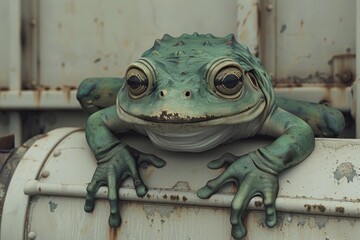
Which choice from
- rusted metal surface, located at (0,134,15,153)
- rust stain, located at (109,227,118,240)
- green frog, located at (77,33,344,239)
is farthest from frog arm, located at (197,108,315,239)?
rusted metal surface, located at (0,134,15,153)

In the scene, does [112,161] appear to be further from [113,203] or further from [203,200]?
[203,200]

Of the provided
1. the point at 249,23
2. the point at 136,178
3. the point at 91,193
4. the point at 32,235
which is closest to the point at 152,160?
the point at 136,178

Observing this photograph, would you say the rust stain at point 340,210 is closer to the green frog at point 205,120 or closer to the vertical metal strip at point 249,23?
the green frog at point 205,120

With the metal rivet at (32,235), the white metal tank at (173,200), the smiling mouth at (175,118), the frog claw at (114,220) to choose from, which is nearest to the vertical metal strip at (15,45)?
the white metal tank at (173,200)

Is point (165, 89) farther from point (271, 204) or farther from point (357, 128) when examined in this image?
point (357, 128)

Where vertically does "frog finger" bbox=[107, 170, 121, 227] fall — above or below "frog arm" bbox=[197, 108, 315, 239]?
below

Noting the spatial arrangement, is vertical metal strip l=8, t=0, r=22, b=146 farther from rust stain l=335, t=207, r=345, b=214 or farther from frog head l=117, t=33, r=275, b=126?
rust stain l=335, t=207, r=345, b=214
